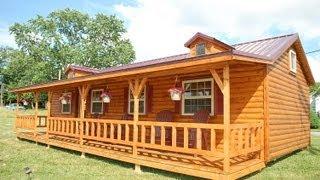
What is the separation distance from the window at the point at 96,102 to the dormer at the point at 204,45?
16.7 feet

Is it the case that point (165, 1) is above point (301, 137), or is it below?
above

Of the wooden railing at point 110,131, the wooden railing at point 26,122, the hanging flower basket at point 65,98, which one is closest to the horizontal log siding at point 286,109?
the wooden railing at point 110,131

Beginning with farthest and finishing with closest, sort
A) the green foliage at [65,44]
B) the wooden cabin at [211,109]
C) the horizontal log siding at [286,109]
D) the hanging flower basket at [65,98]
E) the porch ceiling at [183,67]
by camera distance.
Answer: the green foliage at [65,44] → the hanging flower basket at [65,98] → the horizontal log siding at [286,109] → the wooden cabin at [211,109] → the porch ceiling at [183,67]

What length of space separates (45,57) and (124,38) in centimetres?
1137

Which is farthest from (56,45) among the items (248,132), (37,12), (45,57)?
(248,132)

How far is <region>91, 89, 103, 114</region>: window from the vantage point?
15.5 m

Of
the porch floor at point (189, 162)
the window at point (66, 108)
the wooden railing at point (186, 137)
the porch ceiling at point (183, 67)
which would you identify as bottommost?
the porch floor at point (189, 162)

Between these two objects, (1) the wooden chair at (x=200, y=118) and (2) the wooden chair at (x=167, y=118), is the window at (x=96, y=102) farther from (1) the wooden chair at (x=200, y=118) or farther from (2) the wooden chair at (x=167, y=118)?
(1) the wooden chair at (x=200, y=118)

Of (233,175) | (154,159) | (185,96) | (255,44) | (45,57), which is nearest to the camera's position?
(233,175)

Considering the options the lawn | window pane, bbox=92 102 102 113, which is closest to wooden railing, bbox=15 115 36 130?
window pane, bbox=92 102 102 113

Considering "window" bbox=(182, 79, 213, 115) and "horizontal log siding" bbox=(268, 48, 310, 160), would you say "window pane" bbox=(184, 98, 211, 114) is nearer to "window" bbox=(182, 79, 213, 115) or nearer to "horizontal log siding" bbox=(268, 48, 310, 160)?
"window" bbox=(182, 79, 213, 115)

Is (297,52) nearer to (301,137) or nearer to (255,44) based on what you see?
(255,44)

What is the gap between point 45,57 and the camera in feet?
151

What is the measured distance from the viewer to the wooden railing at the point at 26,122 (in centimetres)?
1599
